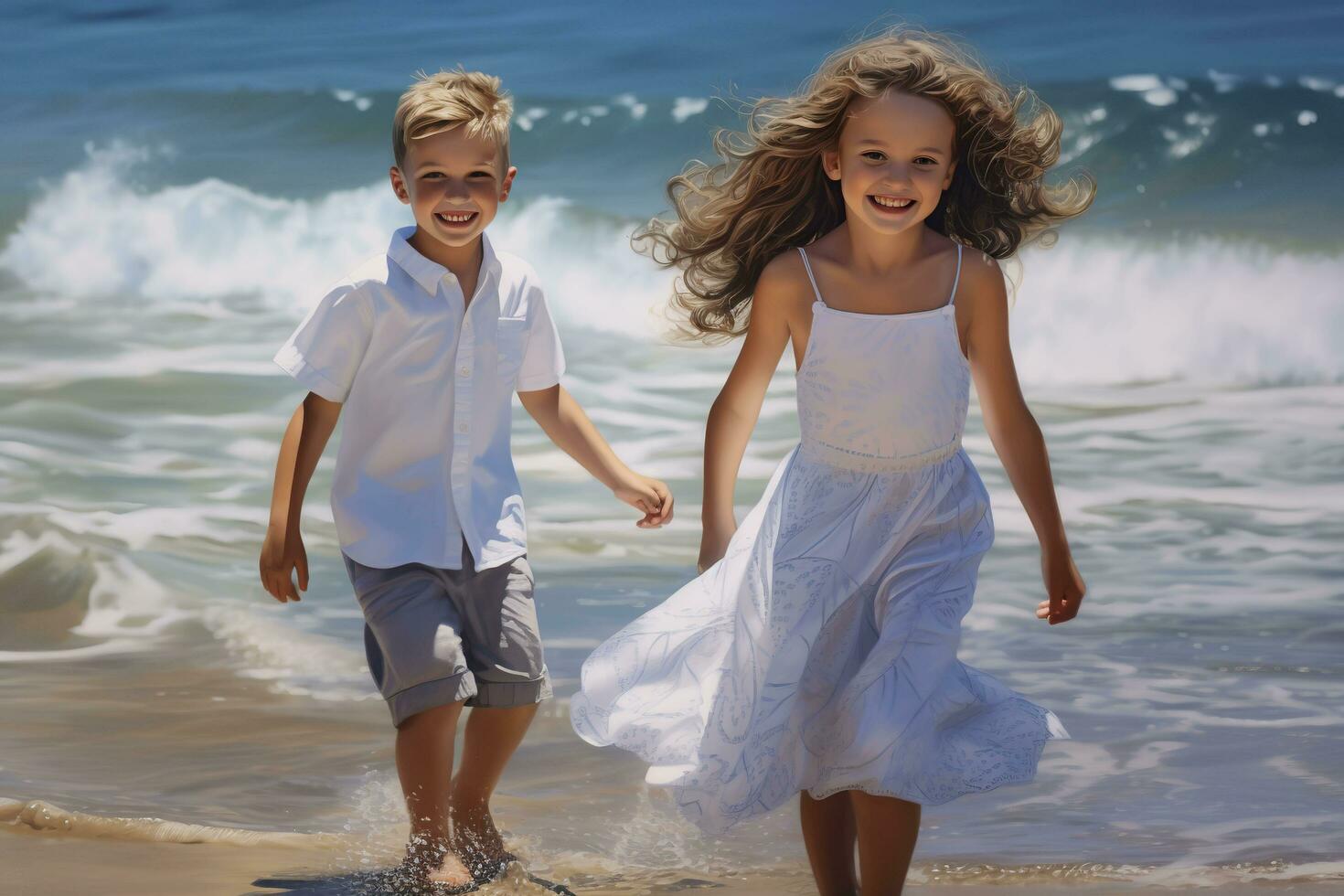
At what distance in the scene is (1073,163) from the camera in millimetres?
13453

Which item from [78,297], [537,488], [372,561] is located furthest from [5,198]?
[372,561]

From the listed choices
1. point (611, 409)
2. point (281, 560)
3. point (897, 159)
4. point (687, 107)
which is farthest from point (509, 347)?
point (687, 107)

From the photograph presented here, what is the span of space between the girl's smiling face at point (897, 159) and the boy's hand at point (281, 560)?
3.75ft

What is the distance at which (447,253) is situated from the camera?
305 centimetres

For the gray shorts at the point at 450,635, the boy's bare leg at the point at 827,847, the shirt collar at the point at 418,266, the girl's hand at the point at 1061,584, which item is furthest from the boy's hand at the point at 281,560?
the girl's hand at the point at 1061,584

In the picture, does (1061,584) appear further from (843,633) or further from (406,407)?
(406,407)

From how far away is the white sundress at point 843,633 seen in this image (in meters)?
2.63

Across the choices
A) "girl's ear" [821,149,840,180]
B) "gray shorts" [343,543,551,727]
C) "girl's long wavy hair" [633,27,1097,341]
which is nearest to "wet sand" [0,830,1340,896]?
"gray shorts" [343,543,551,727]

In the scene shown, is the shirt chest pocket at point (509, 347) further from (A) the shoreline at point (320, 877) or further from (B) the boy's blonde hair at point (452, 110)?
(A) the shoreline at point (320, 877)

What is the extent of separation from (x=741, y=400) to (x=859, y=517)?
31 centimetres

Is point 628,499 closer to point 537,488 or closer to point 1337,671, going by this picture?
Result: point 1337,671

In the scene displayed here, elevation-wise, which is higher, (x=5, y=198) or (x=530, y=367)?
(x=5, y=198)

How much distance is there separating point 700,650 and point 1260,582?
11.7ft

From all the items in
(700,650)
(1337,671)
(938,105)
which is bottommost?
(1337,671)
